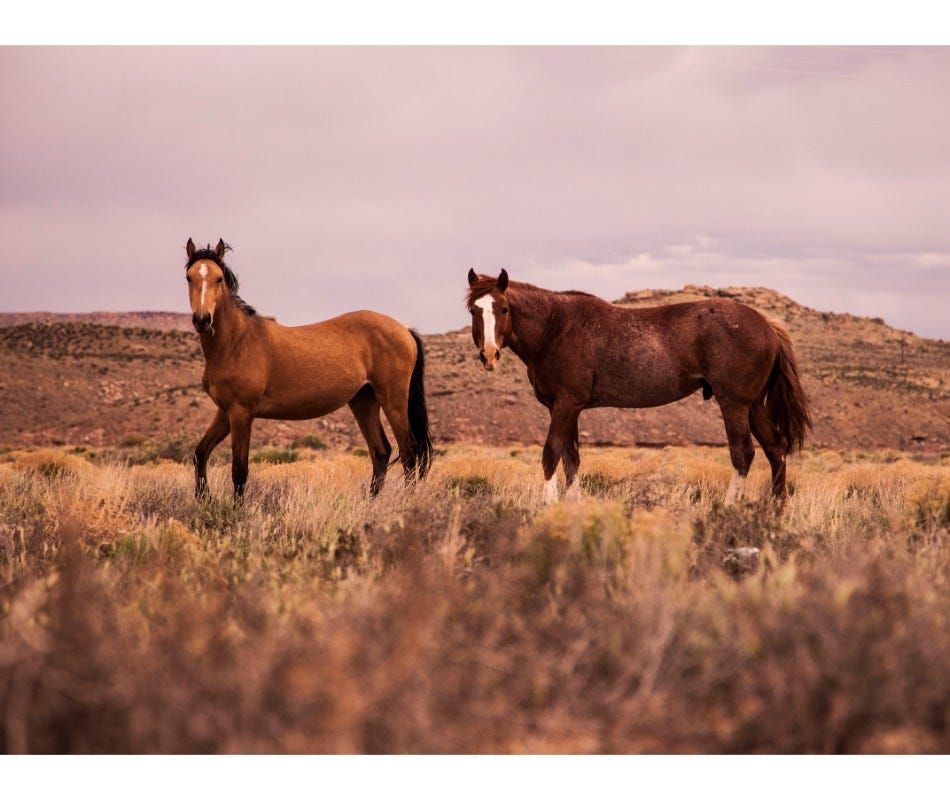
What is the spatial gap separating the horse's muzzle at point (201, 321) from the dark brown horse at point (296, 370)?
0.01 metres

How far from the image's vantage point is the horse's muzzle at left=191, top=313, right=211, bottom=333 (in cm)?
726

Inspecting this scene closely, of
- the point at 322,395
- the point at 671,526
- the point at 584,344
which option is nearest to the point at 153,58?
the point at 322,395

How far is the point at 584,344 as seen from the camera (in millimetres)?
8492

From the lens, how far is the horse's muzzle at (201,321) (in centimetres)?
726

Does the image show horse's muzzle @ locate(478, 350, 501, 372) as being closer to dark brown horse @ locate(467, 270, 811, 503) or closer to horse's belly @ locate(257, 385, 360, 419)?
dark brown horse @ locate(467, 270, 811, 503)

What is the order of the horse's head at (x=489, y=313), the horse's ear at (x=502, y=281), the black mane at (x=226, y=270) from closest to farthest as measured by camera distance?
the black mane at (x=226, y=270)
the horse's head at (x=489, y=313)
the horse's ear at (x=502, y=281)

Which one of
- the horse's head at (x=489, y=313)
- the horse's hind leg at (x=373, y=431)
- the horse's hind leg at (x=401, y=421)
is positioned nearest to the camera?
the horse's head at (x=489, y=313)

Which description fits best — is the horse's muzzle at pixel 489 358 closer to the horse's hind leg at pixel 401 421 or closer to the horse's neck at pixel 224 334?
the horse's hind leg at pixel 401 421

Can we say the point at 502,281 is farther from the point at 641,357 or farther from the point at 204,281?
the point at 204,281

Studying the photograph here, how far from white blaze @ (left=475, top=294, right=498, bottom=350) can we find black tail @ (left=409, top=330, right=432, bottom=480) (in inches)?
83.9

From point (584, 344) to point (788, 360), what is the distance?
236 cm

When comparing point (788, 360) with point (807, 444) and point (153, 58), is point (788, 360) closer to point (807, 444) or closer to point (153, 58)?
point (153, 58)

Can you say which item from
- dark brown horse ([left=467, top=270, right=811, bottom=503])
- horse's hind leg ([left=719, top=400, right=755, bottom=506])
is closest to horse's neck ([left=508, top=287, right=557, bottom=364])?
dark brown horse ([left=467, top=270, right=811, bottom=503])

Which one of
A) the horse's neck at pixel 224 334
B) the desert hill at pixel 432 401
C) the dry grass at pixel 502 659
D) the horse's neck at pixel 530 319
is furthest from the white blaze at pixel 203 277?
the desert hill at pixel 432 401
